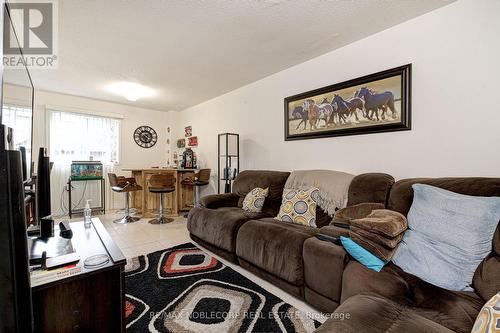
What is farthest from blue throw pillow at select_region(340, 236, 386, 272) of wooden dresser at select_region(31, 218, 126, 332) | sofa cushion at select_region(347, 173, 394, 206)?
wooden dresser at select_region(31, 218, 126, 332)

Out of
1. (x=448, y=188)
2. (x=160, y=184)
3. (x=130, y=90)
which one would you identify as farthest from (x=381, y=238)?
(x=130, y=90)

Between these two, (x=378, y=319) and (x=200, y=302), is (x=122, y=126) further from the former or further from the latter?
(x=378, y=319)

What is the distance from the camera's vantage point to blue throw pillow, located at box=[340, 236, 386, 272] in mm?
1316

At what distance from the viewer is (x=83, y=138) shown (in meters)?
4.50

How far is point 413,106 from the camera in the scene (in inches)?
80.7

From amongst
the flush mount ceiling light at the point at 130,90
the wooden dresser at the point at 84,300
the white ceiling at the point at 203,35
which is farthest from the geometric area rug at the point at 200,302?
the flush mount ceiling light at the point at 130,90

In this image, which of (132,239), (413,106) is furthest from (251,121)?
(132,239)

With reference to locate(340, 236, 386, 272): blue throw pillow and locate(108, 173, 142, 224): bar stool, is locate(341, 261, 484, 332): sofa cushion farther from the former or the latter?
locate(108, 173, 142, 224): bar stool

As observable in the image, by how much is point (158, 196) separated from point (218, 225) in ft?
8.68

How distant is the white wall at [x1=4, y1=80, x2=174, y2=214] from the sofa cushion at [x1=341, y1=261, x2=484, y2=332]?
4.73m

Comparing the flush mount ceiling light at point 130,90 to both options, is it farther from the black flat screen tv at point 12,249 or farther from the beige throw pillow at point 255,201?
the black flat screen tv at point 12,249

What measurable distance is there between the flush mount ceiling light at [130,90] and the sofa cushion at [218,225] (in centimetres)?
238

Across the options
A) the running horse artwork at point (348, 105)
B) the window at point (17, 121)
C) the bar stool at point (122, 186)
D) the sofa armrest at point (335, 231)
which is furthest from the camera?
the bar stool at point (122, 186)

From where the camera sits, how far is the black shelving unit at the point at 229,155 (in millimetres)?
3752
